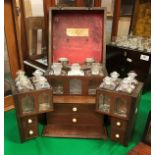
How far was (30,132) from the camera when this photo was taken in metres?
1.57

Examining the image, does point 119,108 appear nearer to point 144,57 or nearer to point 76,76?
point 76,76

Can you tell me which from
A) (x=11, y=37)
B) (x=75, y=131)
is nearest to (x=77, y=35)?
(x=11, y=37)

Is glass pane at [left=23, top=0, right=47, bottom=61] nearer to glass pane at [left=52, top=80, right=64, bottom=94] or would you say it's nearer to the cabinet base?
glass pane at [left=52, top=80, right=64, bottom=94]


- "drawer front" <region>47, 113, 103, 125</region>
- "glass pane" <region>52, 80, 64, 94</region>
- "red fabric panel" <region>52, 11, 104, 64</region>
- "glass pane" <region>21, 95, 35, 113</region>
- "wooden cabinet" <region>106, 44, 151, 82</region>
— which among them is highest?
"red fabric panel" <region>52, 11, 104, 64</region>

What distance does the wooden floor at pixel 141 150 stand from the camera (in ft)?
4.55

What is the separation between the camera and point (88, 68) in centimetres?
168

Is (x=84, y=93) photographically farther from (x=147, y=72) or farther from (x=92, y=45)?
(x=147, y=72)

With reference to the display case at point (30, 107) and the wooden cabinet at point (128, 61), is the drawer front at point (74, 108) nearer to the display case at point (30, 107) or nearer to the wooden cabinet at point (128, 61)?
the display case at point (30, 107)

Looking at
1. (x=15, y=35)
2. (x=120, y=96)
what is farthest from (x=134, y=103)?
(x=15, y=35)

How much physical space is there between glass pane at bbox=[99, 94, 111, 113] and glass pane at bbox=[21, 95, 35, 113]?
19.2 inches

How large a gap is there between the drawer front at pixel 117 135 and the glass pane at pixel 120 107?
0.15m

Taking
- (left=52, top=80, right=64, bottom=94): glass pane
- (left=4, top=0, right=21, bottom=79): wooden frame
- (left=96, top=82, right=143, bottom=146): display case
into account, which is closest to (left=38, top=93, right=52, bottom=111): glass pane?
(left=52, top=80, right=64, bottom=94): glass pane

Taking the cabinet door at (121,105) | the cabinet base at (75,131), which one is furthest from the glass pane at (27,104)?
the cabinet door at (121,105)

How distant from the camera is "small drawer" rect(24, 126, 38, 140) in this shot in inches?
60.9
